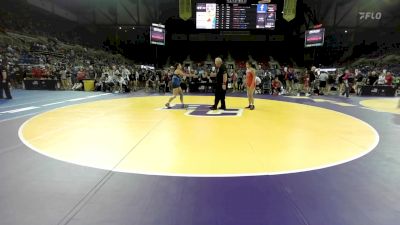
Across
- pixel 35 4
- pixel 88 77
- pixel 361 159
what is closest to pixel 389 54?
pixel 88 77

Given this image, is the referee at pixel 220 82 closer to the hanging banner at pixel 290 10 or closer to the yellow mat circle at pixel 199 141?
the yellow mat circle at pixel 199 141

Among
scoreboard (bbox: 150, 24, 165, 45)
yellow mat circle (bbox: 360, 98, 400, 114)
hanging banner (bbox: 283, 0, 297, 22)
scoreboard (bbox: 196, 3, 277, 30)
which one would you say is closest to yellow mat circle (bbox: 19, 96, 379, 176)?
yellow mat circle (bbox: 360, 98, 400, 114)

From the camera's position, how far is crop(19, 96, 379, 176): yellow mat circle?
3.83 m

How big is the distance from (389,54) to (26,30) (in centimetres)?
3294

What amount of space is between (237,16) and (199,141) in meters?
17.0

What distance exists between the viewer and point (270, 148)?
15.2 feet

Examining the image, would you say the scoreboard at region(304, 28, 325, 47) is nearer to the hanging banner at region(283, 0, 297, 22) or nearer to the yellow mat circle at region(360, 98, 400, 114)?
the hanging banner at region(283, 0, 297, 22)

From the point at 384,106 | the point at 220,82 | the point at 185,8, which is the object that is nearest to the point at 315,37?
the point at 185,8

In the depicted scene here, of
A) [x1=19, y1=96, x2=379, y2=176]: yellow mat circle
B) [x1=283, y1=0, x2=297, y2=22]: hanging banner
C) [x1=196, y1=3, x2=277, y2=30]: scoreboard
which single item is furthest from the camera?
[x1=196, y1=3, x2=277, y2=30]: scoreboard

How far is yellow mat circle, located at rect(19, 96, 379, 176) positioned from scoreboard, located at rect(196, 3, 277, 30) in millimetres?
13838

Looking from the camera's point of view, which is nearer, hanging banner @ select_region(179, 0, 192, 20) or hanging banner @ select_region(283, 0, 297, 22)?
hanging banner @ select_region(283, 0, 297, 22)

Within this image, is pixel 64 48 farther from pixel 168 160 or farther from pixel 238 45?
pixel 168 160
